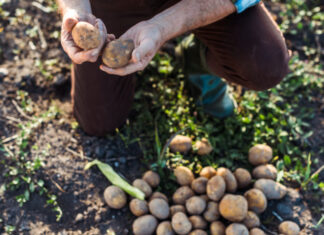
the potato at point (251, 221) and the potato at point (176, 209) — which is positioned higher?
the potato at point (176, 209)

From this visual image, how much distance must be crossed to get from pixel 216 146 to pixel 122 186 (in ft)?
2.49

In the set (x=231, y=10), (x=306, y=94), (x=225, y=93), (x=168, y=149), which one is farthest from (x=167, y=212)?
(x=306, y=94)

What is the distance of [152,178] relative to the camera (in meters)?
2.16

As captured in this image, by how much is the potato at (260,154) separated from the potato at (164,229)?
74cm

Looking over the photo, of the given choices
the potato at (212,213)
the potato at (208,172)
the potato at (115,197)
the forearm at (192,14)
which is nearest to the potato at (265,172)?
the potato at (208,172)

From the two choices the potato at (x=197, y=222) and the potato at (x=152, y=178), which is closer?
the potato at (x=197, y=222)

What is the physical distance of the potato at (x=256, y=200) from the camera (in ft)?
6.61

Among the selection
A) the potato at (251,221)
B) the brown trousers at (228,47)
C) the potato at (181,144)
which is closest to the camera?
the potato at (251,221)

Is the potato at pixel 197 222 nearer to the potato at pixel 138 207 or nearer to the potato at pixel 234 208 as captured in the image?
the potato at pixel 234 208

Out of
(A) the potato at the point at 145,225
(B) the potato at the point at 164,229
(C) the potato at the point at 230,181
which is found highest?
(A) the potato at the point at 145,225

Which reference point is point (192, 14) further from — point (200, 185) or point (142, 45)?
point (200, 185)

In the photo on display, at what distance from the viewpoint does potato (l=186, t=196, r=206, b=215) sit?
1.97 m

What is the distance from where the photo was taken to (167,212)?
199 cm

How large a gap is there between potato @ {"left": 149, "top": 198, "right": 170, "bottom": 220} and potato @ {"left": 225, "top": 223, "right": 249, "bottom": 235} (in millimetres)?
359
